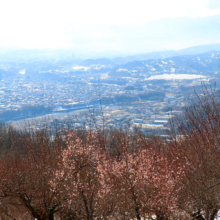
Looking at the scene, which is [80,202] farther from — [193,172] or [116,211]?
[193,172]

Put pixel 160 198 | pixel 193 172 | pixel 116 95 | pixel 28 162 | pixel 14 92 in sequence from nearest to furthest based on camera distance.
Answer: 1. pixel 160 198
2. pixel 193 172
3. pixel 28 162
4. pixel 116 95
5. pixel 14 92

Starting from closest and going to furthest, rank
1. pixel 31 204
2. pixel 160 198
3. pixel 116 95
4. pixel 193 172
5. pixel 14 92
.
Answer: pixel 160 198
pixel 193 172
pixel 31 204
pixel 116 95
pixel 14 92

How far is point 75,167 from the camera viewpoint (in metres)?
7.96

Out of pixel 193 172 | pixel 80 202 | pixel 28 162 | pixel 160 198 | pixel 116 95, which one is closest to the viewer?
pixel 160 198

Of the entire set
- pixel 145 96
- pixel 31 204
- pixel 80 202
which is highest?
pixel 80 202

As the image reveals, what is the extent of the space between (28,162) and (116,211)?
415cm

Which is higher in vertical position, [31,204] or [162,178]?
[162,178]

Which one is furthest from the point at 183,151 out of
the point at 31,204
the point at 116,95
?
the point at 116,95

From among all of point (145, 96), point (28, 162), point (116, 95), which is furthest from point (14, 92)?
point (28, 162)

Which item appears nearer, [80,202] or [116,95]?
[80,202]

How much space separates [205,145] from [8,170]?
6.33 m

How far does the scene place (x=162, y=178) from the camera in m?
7.61

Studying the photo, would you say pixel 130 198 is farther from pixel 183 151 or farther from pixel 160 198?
pixel 183 151

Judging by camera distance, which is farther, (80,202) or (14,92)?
(14,92)
